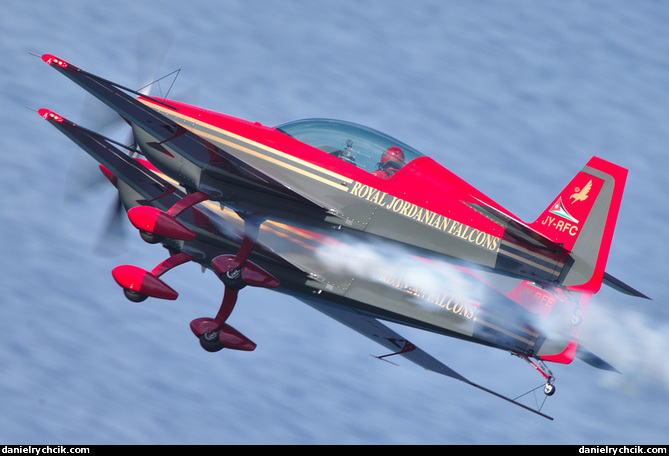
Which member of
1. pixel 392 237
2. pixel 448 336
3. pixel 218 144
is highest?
pixel 218 144

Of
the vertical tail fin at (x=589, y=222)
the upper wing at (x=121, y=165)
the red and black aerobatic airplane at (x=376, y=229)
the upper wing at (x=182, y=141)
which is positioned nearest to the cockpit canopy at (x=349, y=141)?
the red and black aerobatic airplane at (x=376, y=229)

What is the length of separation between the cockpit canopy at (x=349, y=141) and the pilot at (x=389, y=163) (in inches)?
2.1

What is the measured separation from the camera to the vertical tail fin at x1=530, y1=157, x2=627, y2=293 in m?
13.6

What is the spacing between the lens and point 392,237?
47.2 ft

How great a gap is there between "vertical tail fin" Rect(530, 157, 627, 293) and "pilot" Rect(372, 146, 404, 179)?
90.9 inches

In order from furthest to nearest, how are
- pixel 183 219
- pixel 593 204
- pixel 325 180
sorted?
1. pixel 183 219
2. pixel 325 180
3. pixel 593 204

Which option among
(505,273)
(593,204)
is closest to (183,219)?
(505,273)

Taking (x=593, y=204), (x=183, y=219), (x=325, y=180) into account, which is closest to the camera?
(x=593, y=204)

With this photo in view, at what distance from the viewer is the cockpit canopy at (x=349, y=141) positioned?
14617 millimetres

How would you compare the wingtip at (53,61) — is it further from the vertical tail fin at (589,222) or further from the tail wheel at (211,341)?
the vertical tail fin at (589,222)

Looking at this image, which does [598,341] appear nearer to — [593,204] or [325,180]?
[593,204]

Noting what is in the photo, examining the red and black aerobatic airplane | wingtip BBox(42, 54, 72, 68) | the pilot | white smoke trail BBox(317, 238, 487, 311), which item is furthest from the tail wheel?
wingtip BBox(42, 54, 72, 68)

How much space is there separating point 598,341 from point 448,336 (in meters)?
2.15

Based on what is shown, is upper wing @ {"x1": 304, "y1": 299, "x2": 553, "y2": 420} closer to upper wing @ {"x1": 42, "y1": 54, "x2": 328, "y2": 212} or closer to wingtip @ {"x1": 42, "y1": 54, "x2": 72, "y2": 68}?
upper wing @ {"x1": 42, "y1": 54, "x2": 328, "y2": 212}
